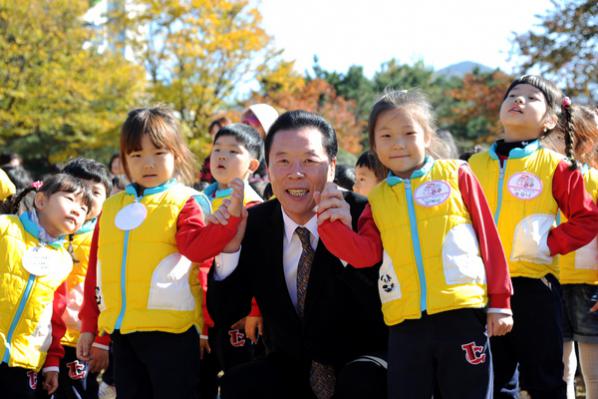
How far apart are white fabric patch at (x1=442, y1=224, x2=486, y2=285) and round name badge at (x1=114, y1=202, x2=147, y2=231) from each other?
146 centimetres

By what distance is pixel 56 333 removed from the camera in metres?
3.67

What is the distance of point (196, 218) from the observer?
317 cm

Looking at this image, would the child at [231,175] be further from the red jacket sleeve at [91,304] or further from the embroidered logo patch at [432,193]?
the embroidered logo patch at [432,193]

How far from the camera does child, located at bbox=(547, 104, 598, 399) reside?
4039 mm

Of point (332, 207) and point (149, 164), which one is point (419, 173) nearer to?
point (332, 207)

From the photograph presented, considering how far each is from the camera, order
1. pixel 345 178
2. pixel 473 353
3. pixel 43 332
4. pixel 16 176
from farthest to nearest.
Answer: pixel 16 176 → pixel 345 178 → pixel 43 332 → pixel 473 353

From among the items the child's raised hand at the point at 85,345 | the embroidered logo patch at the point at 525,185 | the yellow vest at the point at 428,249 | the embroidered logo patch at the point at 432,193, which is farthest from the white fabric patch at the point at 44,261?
the embroidered logo patch at the point at 525,185

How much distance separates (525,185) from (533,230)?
0.23m

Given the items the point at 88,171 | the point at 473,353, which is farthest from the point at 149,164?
the point at 473,353

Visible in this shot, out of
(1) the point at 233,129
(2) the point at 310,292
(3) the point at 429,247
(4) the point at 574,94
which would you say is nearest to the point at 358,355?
(2) the point at 310,292

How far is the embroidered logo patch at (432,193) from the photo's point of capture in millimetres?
2662

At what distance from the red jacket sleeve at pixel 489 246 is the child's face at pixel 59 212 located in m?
2.19

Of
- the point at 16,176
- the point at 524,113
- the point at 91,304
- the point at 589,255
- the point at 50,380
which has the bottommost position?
the point at 50,380

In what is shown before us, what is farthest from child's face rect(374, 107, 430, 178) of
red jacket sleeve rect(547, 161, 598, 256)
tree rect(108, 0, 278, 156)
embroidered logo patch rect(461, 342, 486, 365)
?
tree rect(108, 0, 278, 156)
